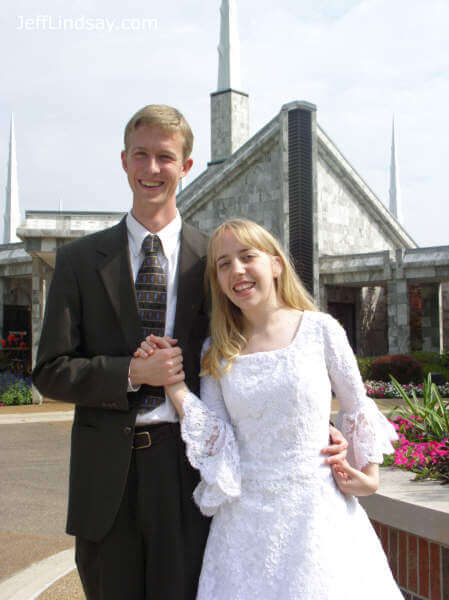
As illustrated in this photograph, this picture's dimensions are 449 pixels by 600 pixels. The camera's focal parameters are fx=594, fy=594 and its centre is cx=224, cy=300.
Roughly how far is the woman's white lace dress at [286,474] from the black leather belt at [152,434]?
0.36ft

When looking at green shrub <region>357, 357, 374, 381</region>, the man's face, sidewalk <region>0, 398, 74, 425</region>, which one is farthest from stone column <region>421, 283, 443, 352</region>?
the man's face

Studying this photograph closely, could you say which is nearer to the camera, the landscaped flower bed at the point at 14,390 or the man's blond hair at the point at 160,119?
the man's blond hair at the point at 160,119

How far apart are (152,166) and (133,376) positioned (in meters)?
0.84

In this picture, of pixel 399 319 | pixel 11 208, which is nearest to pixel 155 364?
pixel 399 319

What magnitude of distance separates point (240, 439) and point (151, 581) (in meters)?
0.62

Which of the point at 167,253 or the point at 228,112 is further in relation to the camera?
the point at 228,112

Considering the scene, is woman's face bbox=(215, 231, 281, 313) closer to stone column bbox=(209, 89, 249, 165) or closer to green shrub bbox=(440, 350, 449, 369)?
green shrub bbox=(440, 350, 449, 369)

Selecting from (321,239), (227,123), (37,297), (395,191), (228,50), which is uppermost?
(395,191)

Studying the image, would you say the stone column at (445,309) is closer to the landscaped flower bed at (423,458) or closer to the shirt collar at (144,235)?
the landscaped flower bed at (423,458)

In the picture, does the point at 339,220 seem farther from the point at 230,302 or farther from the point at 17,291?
the point at 230,302

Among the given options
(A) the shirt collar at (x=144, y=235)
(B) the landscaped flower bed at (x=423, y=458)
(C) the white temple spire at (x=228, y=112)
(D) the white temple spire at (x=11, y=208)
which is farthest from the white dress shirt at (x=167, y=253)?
(D) the white temple spire at (x=11, y=208)

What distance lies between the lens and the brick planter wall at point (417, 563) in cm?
282

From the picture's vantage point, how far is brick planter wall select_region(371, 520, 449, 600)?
2.82 meters

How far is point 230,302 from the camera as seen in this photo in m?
2.57
